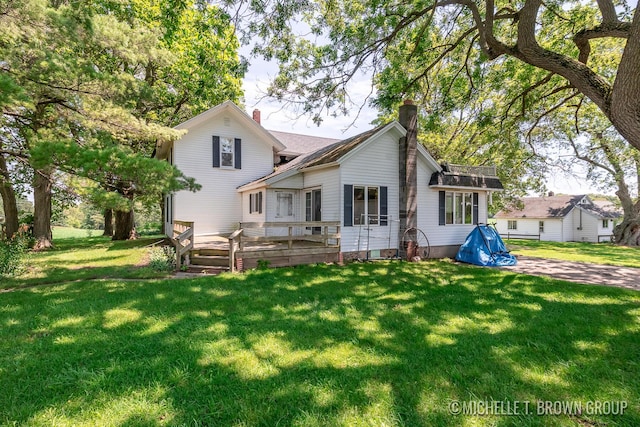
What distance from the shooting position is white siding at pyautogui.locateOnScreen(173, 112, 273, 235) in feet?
45.5

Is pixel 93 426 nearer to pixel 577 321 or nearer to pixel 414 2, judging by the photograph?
pixel 577 321

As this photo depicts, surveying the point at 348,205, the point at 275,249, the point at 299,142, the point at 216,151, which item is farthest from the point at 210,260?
the point at 299,142

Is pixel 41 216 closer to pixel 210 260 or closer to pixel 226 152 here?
pixel 226 152

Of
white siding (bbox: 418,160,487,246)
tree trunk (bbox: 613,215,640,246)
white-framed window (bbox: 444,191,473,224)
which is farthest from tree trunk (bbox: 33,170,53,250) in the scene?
tree trunk (bbox: 613,215,640,246)

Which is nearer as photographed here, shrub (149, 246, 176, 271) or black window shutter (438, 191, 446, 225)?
shrub (149, 246, 176, 271)

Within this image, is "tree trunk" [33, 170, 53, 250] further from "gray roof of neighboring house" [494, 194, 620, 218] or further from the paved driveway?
"gray roof of neighboring house" [494, 194, 620, 218]

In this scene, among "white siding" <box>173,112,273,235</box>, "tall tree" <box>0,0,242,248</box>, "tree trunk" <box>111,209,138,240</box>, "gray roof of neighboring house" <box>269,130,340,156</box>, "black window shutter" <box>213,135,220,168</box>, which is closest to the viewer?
"tall tree" <box>0,0,242,248</box>

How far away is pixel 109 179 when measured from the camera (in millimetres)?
8062

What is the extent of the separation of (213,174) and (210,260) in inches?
249

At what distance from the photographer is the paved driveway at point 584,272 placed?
8.34 metres

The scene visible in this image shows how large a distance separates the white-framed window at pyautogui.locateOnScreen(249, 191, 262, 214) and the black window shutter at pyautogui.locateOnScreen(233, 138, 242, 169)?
1.82m

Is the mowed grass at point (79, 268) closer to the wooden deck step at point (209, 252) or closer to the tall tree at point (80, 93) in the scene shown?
the wooden deck step at point (209, 252)

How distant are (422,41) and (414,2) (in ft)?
4.32

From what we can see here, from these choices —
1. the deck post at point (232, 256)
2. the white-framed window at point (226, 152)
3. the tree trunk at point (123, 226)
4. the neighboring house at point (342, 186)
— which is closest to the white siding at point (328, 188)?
the neighboring house at point (342, 186)
